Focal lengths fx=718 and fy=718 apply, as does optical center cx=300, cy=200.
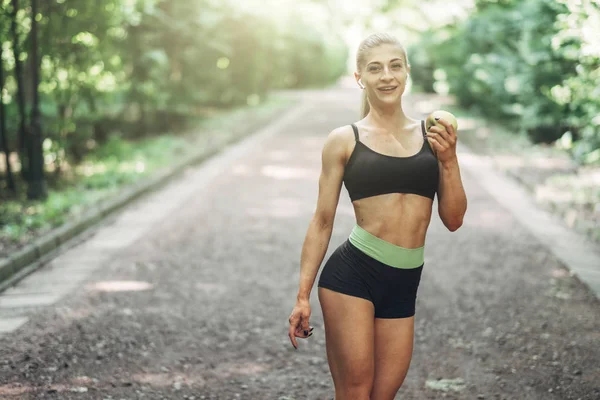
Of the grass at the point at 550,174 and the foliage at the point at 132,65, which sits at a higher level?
the foliage at the point at 132,65

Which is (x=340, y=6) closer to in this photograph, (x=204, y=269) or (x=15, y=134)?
(x=15, y=134)

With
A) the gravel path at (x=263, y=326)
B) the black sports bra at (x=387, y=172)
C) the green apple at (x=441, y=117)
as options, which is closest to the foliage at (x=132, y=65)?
the gravel path at (x=263, y=326)

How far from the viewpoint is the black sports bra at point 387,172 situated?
2838 millimetres

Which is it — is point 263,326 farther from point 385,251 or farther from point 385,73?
point 385,73

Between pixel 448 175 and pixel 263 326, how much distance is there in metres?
2.82

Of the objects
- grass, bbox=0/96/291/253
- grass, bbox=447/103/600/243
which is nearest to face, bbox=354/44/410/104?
grass, bbox=0/96/291/253

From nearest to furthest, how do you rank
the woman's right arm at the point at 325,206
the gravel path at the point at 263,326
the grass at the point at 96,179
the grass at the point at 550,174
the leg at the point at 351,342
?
1. the leg at the point at 351,342
2. the woman's right arm at the point at 325,206
3. the gravel path at the point at 263,326
4. the grass at the point at 96,179
5. the grass at the point at 550,174

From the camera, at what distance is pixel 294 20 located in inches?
1726

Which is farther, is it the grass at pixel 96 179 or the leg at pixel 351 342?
the grass at pixel 96 179

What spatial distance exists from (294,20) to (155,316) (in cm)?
4013

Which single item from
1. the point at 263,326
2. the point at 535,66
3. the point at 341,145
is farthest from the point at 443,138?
the point at 535,66

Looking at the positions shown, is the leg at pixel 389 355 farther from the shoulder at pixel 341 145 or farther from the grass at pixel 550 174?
the grass at pixel 550 174

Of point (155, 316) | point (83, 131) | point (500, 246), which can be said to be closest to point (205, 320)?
point (155, 316)

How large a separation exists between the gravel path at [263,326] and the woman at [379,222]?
Answer: 4.62ft
